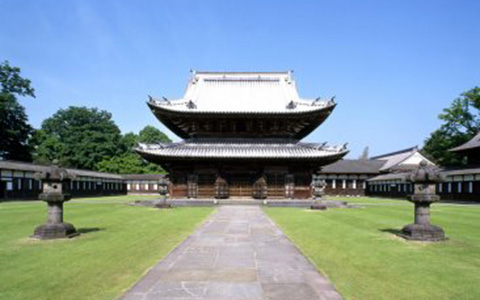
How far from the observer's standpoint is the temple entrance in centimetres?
3300

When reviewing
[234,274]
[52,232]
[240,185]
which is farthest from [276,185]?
[234,274]

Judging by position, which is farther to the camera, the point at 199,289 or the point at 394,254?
the point at 394,254

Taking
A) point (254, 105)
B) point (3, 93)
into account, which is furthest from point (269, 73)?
point (3, 93)

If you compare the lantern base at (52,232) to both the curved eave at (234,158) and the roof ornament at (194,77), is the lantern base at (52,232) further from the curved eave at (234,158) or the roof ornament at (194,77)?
the roof ornament at (194,77)

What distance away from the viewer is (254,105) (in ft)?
119

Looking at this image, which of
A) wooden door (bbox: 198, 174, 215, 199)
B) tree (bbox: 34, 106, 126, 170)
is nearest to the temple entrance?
wooden door (bbox: 198, 174, 215, 199)

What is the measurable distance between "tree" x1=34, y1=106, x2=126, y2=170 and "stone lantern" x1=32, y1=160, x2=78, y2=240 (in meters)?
66.2

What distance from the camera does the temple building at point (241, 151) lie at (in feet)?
103

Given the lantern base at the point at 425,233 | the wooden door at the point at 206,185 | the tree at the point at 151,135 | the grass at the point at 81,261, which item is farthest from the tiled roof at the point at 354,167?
the grass at the point at 81,261

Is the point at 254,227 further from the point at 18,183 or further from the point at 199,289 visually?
the point at 18,183

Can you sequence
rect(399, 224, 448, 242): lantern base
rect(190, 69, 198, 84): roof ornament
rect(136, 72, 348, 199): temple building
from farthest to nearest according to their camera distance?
rect(190, 69, 198, 84): roof ornament → rect(136, 72, 348, 199): temple building → rect(399, 224, 448, 242): lantern base

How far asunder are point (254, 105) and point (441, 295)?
3090 cm

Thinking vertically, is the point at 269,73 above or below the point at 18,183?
above

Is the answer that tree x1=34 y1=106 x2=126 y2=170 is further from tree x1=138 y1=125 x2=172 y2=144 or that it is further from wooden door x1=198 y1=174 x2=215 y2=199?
wooden door x1=198 y1=174 x2=215 y2=199
